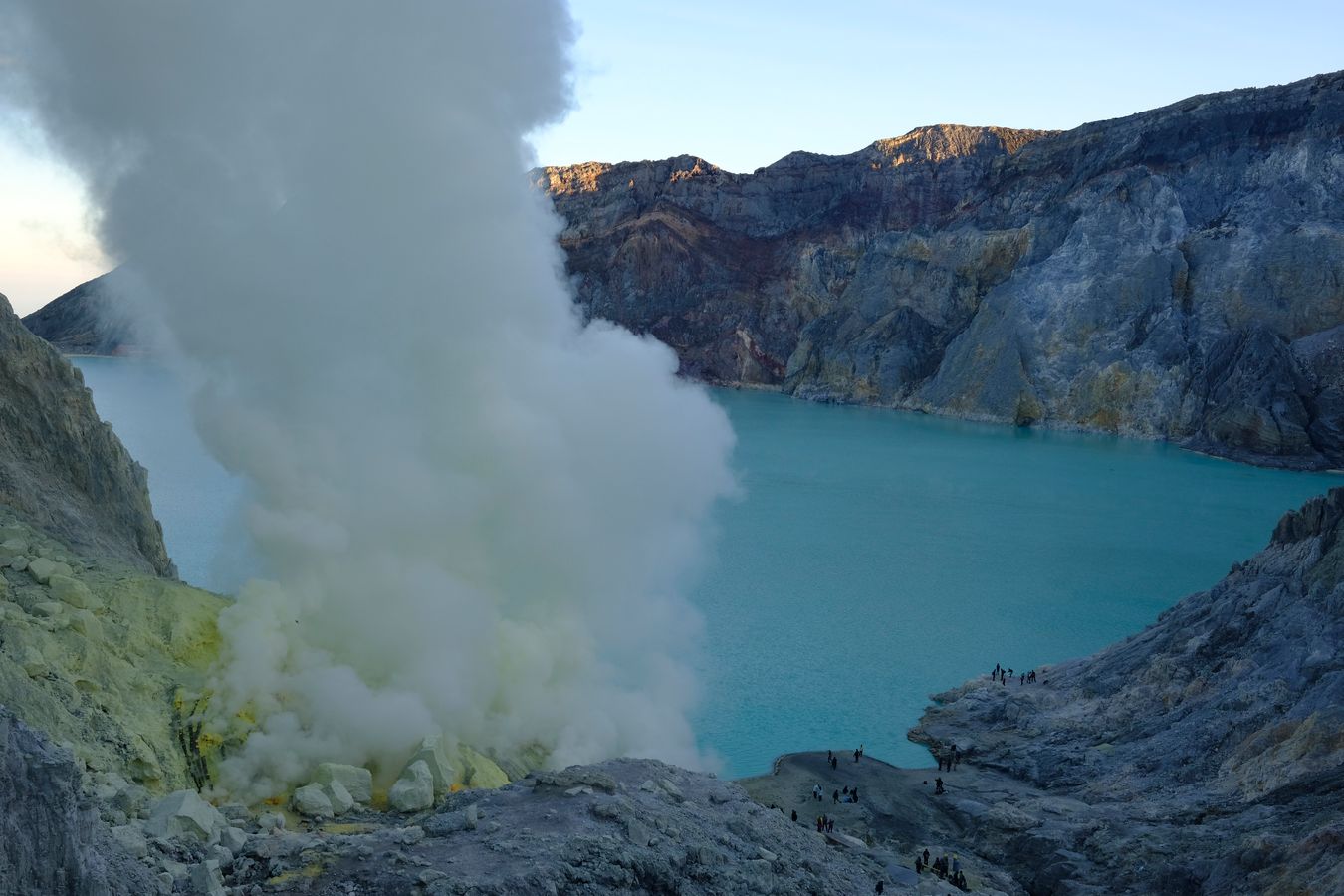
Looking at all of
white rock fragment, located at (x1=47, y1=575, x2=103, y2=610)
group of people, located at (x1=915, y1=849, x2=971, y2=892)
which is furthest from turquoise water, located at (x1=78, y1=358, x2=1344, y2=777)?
group of people, located at (x1=915, y1=849, x2=971, y2=892)

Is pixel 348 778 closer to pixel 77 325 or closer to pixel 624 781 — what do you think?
pixel 624 781

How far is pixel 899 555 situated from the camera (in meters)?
43.7

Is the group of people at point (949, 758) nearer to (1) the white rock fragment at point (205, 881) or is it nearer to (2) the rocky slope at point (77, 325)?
(1) the white rock fragment at point (205, 881)

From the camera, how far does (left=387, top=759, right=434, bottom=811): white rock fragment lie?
47.4 feet

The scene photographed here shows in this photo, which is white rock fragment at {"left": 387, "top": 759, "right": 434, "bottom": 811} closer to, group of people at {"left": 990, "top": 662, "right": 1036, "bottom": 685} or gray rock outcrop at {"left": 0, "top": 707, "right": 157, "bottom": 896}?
gray rock outcrop at {"left": 0, "top": 707, "right": 157, "bottom": 896}

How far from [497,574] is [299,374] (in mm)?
4637

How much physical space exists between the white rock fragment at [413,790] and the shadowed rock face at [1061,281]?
237 ft

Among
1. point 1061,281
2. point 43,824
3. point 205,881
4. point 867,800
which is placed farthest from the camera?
point 1061,281

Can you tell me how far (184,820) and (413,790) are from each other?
13.2ft

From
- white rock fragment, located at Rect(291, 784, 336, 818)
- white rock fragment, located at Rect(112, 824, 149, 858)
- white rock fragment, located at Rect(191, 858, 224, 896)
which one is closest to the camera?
white rock fragment, located at Rect(191, 858, 224, 896)

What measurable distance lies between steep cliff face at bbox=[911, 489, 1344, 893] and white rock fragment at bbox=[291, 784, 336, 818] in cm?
1055

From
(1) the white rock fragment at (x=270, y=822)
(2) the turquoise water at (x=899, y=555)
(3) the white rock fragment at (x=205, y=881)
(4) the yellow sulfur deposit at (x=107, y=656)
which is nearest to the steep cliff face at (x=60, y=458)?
(4) the yellow sulfur deposit at (x=107, y=656)

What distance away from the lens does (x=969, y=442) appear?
3243 inches

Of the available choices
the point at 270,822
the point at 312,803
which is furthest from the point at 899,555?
the point at 270,822
